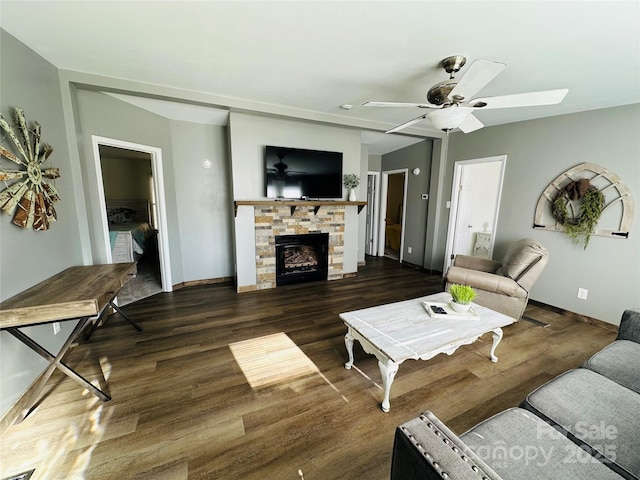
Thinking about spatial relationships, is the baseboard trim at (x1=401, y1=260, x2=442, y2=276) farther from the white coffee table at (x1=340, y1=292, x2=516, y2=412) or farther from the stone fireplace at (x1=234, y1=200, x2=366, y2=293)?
the white coffee table at (x1=340, y1=292, x2=516, y2=412)

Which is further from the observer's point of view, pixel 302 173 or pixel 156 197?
pixel 302 173

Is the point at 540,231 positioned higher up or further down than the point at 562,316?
higher up

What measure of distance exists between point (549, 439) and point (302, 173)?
11.4 ft

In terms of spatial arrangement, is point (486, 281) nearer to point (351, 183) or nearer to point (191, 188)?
point (351, 183)

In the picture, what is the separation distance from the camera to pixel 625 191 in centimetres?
278

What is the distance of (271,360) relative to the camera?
2238mm

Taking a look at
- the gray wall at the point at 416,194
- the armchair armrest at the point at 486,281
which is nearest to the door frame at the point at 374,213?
the gray wall at the point at 416,194

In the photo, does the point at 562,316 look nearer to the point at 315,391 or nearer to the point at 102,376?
the point at 315,391

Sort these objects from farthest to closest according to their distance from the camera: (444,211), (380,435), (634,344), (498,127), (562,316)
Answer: (444,211)
(498,127)
(562,316)
(634,344)
(380,435)

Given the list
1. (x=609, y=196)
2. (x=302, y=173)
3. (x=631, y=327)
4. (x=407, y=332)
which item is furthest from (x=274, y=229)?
(x=609, y=196)

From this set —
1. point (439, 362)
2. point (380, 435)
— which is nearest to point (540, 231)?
point (439, 362)

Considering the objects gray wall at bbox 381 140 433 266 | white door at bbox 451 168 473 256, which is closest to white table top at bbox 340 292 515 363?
→ white door at bbox 451 168 473 256

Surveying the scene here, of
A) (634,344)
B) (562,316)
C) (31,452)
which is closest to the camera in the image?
(31,452)

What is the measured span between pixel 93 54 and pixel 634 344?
4.53 m
